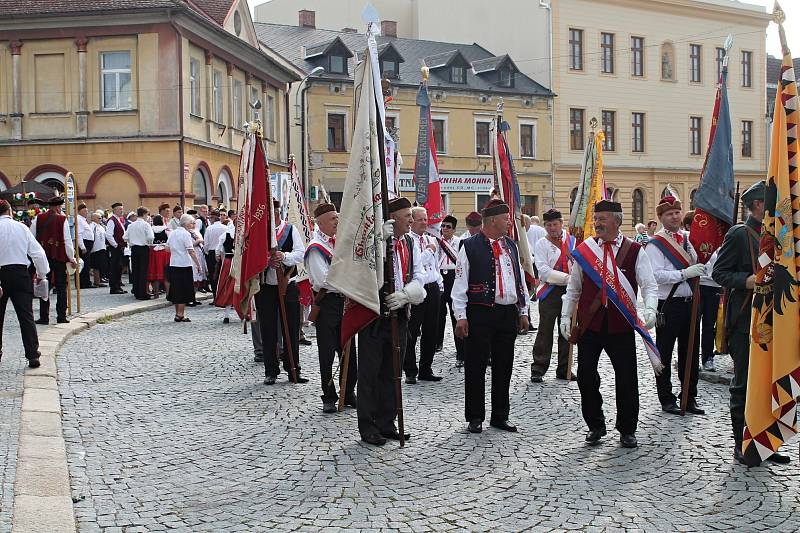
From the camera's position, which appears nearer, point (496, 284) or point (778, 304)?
point (778, 304)

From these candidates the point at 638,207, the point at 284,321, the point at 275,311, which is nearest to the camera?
the point at 284,321

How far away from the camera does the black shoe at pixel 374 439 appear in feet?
24.6

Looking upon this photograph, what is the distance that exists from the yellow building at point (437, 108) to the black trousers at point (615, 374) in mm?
35895

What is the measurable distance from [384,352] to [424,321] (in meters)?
3.03

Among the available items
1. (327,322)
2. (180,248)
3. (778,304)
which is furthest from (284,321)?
(180,248)

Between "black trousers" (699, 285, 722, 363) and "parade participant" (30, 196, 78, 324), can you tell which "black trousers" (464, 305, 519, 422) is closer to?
"black trousers" (699, 285, 722, 363)

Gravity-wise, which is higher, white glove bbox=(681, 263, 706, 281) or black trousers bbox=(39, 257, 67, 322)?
white glove bbox=(681, 263, 706, 281)

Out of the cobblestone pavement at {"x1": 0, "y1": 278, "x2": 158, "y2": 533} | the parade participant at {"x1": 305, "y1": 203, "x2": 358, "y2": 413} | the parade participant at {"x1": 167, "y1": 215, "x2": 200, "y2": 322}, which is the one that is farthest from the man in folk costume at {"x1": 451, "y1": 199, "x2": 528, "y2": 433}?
the parade participant at {"x1": 167, "y1": 215, "x2": 200, "y2": 322}

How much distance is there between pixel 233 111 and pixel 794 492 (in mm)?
31565

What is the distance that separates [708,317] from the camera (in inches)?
437

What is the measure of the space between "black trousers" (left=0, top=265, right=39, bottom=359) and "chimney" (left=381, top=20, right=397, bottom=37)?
43907 mm

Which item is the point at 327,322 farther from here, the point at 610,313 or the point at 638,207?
the point at 638,207

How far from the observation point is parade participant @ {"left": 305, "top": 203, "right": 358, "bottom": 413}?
878 centimetres

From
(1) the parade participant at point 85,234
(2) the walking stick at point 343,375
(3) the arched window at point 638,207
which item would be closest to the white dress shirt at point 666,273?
(2) the walking stick at point 343,375
